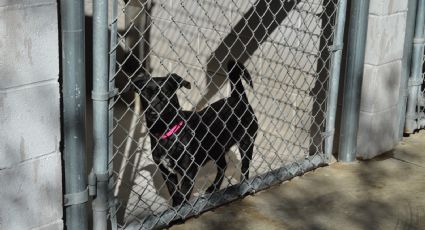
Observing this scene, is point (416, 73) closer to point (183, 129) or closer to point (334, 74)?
point (334, 74)

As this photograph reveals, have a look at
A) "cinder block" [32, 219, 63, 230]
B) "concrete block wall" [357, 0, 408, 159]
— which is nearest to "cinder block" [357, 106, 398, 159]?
"concrete block wall" [357, 0, 408, 159]

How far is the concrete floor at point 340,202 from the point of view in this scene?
333cm

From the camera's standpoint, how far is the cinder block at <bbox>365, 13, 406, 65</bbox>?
13.2 ft

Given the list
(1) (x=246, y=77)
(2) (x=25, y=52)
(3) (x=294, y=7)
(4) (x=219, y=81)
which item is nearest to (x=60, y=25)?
(2) (x=25, y=52)

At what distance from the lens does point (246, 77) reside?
4.36 m

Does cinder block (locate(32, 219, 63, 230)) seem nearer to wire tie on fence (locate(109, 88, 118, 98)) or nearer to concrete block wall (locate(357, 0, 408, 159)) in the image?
wire tie on fence (locate(109, 88, 118, 98))

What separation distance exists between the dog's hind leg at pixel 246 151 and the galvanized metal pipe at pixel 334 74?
61 centimetres

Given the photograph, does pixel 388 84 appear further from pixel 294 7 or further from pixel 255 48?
pixel 255 48

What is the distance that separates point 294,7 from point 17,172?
113 inches

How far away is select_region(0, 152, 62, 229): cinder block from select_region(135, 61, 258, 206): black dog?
1.08m

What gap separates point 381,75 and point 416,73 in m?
0.50

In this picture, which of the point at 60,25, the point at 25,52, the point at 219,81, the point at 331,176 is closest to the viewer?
the point at 25,52

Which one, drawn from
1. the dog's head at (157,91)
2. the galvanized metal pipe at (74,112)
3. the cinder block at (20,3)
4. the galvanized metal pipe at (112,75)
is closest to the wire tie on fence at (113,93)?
the galvanized metal pipe at (112,75)

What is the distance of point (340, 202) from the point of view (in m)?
3.59
